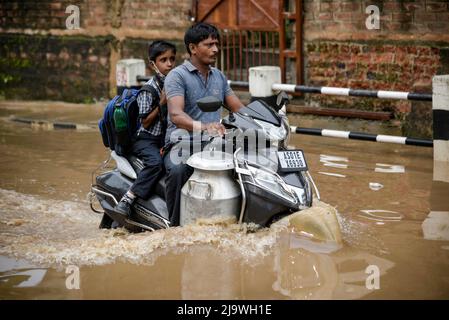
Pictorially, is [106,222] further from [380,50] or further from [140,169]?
[380,50]

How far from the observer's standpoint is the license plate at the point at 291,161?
5.82 meters

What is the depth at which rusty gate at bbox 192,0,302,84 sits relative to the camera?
1210 centimetres

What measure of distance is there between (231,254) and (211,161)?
675 millimetres

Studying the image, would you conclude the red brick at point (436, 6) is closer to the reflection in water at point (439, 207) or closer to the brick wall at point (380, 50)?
the brick wall at point (380, 50)

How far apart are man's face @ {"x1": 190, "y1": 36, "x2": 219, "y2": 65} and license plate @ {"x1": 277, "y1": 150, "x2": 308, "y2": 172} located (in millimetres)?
992

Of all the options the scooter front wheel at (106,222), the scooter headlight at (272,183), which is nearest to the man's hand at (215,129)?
the scooter headlight at (272,183)

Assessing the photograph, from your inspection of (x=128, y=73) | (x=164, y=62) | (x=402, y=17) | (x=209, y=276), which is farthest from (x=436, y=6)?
(x=209, y=276)

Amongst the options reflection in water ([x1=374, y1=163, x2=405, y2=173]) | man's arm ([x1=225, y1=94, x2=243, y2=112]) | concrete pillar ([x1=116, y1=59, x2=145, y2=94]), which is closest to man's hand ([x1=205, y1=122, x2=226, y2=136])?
man's arm ([x1=225, y1=94, x2=243, y2=112])

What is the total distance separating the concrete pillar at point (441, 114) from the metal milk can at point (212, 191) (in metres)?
3.77

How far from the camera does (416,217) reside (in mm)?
7320

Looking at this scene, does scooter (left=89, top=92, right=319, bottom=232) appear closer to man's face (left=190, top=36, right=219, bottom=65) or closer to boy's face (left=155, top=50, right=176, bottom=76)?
man's face (left=190, top=36, right=219, bottom=65)

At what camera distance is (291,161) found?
5.89 m

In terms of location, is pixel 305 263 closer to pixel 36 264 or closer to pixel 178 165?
pixel 178 165
